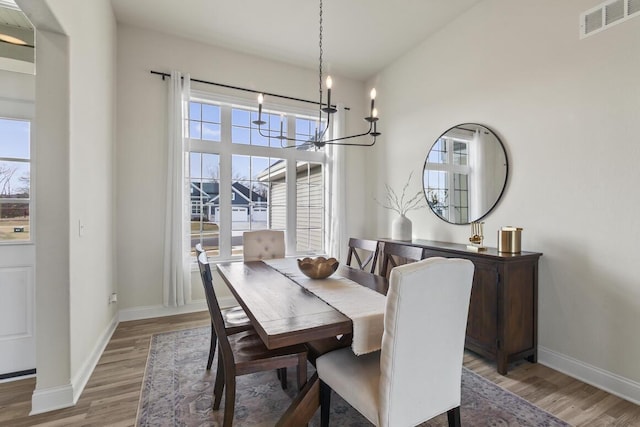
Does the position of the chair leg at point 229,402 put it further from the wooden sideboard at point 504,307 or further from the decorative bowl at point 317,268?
the wooden sideboard at point 504,307

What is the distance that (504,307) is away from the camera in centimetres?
223

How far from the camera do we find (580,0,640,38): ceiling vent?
1.96 metres

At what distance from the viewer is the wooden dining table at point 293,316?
4.31ft

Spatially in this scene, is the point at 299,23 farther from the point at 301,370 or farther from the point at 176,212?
the point at 301,370

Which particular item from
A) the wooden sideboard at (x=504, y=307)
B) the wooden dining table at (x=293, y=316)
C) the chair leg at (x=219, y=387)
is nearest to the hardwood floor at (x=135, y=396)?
the wooden sideboard at (x=504, y=307)

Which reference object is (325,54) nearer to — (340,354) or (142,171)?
(142,171)

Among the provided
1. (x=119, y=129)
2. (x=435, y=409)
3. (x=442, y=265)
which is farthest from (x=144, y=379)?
(x=119, y=129)

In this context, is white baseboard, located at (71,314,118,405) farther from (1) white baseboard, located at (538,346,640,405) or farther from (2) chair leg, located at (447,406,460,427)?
(1) white baseboard, located at (538,346,640,405)

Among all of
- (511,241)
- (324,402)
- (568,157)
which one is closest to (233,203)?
(324,402)

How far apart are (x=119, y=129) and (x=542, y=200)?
4.01m

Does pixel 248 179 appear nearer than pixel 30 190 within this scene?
No

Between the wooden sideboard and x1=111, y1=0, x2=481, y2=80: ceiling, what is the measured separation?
242 centimetres

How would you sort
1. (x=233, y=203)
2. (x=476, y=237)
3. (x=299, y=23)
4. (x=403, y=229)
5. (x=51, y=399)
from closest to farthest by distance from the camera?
(x=51, y=399)
(x=476, y=237)
(x=299, y=23)
(x=403, y=229)
(x=233, y=203)

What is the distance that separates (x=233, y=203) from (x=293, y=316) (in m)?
2.62
